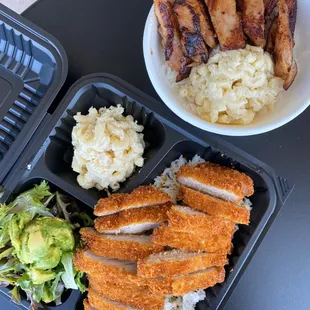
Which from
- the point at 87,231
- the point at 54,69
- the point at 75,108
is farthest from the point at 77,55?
the point at 87,231

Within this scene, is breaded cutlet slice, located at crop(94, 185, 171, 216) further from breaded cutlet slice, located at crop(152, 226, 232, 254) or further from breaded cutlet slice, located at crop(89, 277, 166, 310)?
breaded cutlet slice, located at crop(89, 277, 166, 310)

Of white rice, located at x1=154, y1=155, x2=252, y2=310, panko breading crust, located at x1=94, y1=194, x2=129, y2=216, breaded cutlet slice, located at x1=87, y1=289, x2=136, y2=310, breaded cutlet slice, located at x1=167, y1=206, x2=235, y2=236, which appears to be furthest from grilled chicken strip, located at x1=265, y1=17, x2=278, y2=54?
breaded cutlet slice, located at x1=87, y1=289, x2=136, y2=310

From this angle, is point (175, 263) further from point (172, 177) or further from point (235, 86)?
point (235, 86)

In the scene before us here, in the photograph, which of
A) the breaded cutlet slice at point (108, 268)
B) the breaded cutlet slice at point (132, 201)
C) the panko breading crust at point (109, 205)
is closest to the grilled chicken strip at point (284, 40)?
the breaded cutlet slice at point (132, 201)

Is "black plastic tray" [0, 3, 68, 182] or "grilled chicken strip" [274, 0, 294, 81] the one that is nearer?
"grilled chicken strip" [274, 0, 294, 81]

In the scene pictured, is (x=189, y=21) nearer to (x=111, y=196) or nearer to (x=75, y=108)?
(x=75, y=108)

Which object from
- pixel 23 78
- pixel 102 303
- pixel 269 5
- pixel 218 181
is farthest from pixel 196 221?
pixel 23 78
